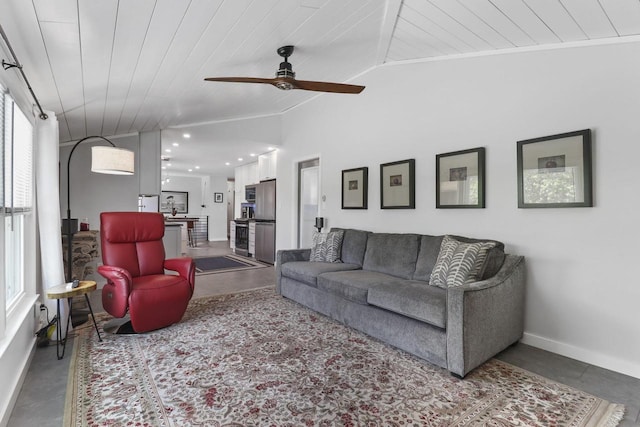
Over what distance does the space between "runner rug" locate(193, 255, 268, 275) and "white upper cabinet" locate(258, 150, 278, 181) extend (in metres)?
1.93

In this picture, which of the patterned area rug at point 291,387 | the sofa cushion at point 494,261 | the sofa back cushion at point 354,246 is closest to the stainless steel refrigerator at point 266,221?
the sofa back cushion at point 354,246

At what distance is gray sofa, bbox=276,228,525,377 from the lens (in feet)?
7.18

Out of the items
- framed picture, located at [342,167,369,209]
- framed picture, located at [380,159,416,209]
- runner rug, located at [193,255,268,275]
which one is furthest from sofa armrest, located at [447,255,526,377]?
runner rug, located at [193,255,268,275]

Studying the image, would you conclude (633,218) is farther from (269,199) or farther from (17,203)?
(269,199)

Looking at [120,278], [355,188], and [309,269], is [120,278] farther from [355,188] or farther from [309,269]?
[355,188]

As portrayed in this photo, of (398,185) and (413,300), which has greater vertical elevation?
(398,185)

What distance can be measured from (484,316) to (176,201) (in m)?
11.3

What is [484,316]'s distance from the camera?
2283 millimetres

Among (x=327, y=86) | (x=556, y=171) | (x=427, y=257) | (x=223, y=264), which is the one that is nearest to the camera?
(x=556, y=171)

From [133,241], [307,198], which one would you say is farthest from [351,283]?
[307,198]

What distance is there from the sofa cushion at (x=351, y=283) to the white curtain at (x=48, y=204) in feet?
7.83

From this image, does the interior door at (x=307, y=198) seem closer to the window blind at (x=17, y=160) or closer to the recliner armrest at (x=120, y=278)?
the recliner armrest at (x=120, y=278)

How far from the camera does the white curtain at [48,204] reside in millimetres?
2678

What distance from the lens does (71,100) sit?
122 inches
